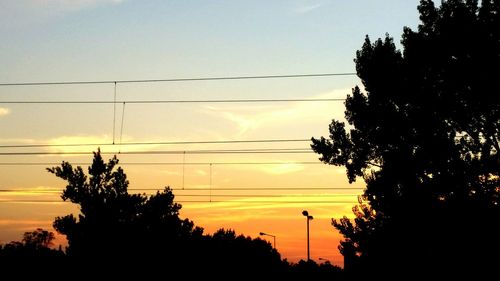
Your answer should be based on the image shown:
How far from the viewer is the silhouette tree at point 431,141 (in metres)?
24.8

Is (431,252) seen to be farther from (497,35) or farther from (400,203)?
(497,35)

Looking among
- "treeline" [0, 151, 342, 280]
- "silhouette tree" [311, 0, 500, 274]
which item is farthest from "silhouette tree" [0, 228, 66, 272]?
"silhouette tree" [311, 0, 500, 274]

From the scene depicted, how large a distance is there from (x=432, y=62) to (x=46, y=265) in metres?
27.0

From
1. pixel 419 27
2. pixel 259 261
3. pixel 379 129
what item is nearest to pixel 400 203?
pixel 379 129

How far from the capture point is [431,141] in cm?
2680

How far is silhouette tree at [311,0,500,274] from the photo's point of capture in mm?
24766

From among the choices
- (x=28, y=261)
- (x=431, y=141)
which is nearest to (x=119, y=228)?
(x=28, y=261)

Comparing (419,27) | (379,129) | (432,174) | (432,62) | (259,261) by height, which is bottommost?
(259,261)

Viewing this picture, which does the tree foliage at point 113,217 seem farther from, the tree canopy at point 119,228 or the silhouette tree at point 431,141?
the silhouette tree at point 431,141

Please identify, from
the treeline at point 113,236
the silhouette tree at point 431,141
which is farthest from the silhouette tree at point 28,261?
the silhouette tree at point 431,141

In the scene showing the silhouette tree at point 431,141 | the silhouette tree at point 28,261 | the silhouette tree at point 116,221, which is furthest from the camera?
the silhouette tree at point 116,221

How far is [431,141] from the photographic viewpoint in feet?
87.9

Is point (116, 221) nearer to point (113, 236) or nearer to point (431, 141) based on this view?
point (113, 236)

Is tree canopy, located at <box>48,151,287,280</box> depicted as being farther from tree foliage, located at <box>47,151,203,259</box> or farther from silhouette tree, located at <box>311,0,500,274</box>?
silhouette tree, located at <box>311,0,500,274</box>
